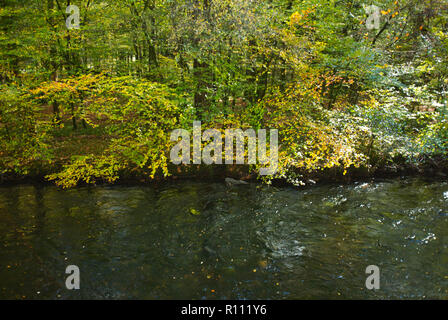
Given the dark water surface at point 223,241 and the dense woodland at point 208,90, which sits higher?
the dense woodland at point 208,90

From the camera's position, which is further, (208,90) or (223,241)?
(208,90)

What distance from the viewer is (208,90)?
9.27 meters

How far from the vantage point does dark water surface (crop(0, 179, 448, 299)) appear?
16.5 ft

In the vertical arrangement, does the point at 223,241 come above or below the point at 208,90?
below

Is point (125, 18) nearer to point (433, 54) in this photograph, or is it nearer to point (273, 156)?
point (273, 156)

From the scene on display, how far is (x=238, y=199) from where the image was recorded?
8953mm

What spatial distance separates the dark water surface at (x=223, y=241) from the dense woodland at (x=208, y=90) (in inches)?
41.0

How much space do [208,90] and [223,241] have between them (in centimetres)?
511

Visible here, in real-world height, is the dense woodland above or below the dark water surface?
above

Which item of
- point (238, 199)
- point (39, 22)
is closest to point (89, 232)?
point (238, 199)

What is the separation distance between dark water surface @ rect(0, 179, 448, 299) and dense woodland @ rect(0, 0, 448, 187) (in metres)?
1.04

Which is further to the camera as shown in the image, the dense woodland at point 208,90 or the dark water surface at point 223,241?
the dense woodland at point 208,90

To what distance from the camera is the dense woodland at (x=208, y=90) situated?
8.38 meters
